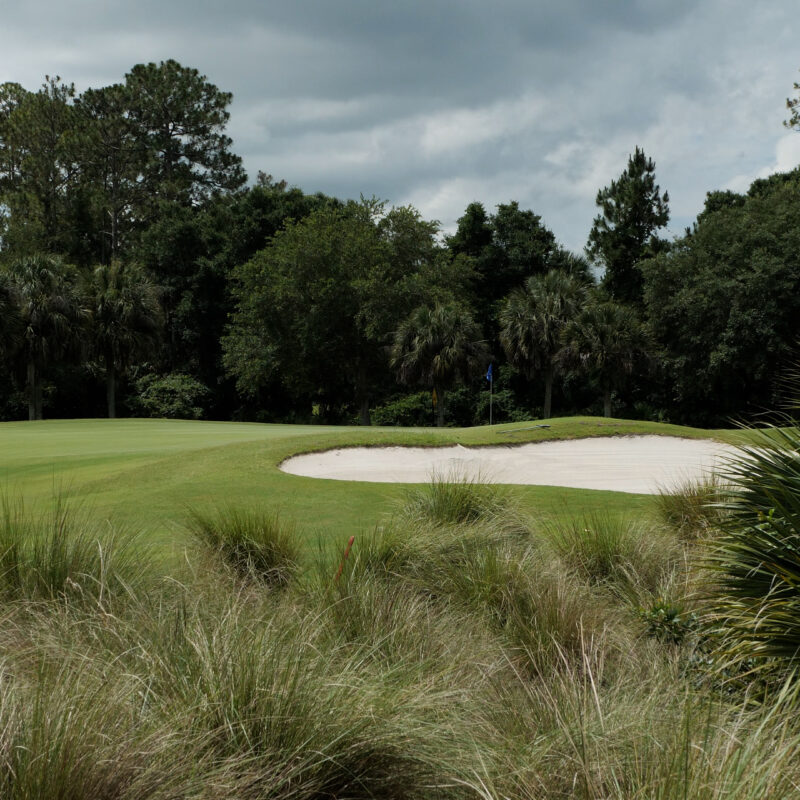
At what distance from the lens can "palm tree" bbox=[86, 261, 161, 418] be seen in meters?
37.2

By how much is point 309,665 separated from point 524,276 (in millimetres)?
45097

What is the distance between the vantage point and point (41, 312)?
111 ft

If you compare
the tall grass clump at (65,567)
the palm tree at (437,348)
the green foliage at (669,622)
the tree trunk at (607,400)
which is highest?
the palm tree at (437,348)

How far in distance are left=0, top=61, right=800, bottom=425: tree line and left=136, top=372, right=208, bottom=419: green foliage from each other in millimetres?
168

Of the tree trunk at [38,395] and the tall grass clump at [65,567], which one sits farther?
the tree trunk at [38,395]

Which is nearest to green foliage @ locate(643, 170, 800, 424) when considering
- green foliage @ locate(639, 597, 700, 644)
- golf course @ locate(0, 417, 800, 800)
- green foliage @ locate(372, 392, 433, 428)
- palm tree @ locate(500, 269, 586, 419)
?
palm tree @ locate(500, 269, 586, 419)

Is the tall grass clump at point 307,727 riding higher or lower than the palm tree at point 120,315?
lower

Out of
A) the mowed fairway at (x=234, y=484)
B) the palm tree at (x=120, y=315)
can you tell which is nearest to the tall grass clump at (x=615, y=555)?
the mowed fairway at (x=234, y=484)

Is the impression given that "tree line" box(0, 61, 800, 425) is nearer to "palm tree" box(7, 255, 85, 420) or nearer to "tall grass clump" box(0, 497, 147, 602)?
"palm tree" box(7, 255, 85, 420)

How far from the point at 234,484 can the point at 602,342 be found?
98.8 ft

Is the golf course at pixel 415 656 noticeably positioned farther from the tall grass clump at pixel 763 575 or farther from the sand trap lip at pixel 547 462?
the sand trap lip at pixel 547 462

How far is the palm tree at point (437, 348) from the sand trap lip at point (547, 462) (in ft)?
64.1

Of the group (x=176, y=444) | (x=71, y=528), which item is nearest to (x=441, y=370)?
(x=176, y=444)

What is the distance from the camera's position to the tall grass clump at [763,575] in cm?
338
